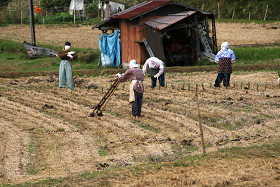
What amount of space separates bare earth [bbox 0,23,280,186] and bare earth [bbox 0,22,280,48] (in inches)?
561

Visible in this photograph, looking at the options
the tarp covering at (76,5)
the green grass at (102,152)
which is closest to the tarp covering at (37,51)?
the tarp covering at (76,5)

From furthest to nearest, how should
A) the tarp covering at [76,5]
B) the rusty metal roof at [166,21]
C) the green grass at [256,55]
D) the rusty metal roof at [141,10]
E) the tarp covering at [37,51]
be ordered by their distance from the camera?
the tarp covering at [76,5], the tarp covering at [37,51], the green grass at [256,55], the rusty metal roof at [141,10], the rusty metal roof at [166,21]

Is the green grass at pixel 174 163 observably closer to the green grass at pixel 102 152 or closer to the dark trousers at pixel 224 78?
the green grass at pixel 102 152

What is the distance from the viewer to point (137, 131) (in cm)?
835

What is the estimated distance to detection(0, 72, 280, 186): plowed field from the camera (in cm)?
574

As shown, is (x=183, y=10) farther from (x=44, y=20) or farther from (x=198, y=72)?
(x=44, y=20)

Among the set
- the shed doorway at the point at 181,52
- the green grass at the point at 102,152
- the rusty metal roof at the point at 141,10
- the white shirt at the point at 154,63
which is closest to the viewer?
the green grass at the point at 102,152

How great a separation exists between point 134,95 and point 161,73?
3.32m

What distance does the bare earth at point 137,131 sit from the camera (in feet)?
18.7

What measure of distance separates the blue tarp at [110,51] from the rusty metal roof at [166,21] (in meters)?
2.67

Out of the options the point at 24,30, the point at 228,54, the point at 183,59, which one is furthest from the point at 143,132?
the point at 24,30

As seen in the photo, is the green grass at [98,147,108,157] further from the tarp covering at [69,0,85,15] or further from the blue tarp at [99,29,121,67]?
the tarp covering at [69,0,85,15]

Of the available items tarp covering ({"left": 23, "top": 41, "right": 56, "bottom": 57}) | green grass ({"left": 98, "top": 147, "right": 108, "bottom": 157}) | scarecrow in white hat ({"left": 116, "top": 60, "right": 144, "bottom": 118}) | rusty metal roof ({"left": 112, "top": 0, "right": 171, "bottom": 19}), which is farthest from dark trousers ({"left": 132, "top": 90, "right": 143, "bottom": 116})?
tarp covering ({"left": 23, "top": 41, "right": 56, "bottom": 57})

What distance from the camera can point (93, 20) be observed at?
4453 cm
